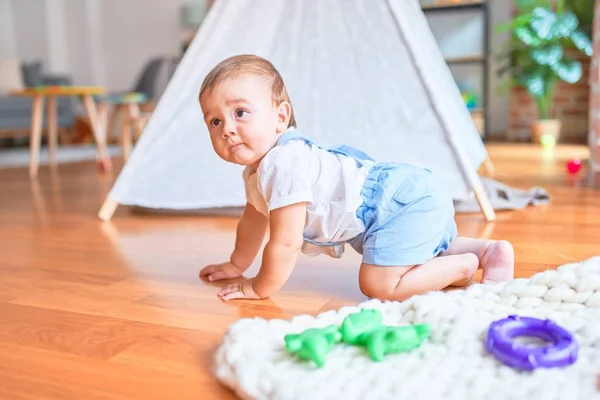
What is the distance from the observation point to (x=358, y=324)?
2.31 feet

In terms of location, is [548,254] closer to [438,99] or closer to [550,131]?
[438,99]

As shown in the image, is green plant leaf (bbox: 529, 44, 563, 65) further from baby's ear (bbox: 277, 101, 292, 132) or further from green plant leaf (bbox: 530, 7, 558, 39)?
baby's ear (bbox: 277, 101, 292, 132)

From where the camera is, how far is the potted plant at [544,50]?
3.83 meters

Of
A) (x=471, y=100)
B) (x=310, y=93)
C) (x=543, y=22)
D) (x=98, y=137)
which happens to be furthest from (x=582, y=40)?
(x=98, y=137)

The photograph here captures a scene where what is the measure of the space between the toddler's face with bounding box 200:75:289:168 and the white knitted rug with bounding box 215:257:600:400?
0.26m

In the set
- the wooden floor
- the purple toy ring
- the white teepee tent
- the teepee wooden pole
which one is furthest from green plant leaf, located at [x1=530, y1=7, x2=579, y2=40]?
the purple toy ring

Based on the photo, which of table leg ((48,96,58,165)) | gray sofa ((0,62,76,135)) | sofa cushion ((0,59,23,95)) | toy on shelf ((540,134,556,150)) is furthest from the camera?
sofa cushion ((0,59,23,95))

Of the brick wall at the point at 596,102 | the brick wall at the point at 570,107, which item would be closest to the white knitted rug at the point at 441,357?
the brick wall at the point at 596,102

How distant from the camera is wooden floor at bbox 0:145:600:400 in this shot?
68cm

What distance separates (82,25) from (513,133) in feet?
13.7

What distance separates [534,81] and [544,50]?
0.19 m

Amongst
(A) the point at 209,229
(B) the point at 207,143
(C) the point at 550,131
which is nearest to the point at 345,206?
(A) the point at 209,229

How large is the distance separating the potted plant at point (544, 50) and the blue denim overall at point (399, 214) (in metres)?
3.31

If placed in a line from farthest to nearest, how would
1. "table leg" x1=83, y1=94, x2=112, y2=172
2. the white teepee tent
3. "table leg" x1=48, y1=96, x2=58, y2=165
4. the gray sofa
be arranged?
1. the gray sofa
2. "table leg" x1=48, y1=96, x2=58, y2=165
3. "table leg" x1=83, y1=94, x2=112, y2=172
4. the white teepee tent
